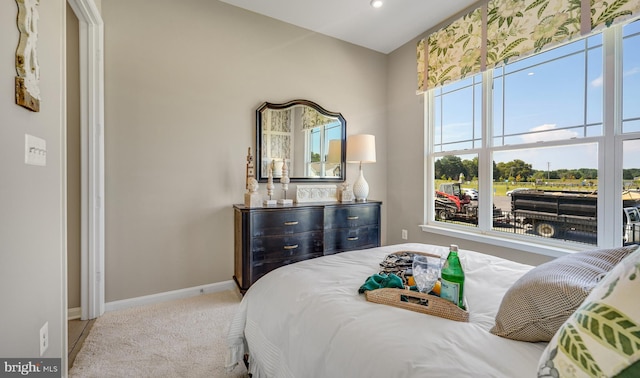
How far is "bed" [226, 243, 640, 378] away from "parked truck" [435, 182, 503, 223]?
1675 mm

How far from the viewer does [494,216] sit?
280 centimetres

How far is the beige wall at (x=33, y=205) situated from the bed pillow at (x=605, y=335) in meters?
1.67

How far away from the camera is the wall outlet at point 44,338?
4.03ft

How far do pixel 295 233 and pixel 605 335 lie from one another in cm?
237

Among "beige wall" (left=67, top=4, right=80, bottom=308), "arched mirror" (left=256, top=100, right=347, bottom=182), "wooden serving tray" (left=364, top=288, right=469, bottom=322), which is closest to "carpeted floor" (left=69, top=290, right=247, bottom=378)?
"beige wall" (left=67, top=4, right=80, bottom=308)

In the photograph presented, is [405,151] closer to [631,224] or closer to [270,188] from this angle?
[270,188]

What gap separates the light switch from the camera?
1129mm

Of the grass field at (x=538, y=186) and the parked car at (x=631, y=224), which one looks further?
the grass field at (x=538, y=186)

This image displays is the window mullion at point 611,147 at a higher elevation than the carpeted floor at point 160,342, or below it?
higher

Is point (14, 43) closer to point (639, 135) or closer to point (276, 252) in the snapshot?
point (276, 252)

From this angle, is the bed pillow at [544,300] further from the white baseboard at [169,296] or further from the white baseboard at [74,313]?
the white baseboard at [74,313]

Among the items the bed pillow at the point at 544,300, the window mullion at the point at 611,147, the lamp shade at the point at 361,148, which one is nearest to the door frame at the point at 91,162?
the lamp shade at the point at 361,148

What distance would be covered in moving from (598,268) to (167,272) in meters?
2.90

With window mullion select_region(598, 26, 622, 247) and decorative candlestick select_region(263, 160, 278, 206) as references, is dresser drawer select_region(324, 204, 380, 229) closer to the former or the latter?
decorative candlestick select_region(263, 160, 278, 206)
